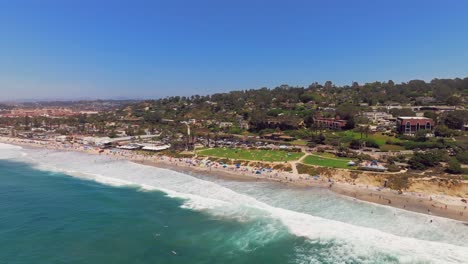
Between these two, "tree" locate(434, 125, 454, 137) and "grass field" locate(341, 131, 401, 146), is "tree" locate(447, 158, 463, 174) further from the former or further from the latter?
"tree" locate(434, 125, 454, 137)

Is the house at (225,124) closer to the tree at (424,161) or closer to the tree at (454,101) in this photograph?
the tree at (424,161)

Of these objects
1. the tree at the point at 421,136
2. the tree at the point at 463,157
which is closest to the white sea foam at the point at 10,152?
the tree at the point at 421,136

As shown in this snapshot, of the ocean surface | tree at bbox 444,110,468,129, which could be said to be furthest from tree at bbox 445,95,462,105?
the ocean surface

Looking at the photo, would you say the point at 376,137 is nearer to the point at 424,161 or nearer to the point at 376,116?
the point at 424,161

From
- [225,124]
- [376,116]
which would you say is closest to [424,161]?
[376,116]

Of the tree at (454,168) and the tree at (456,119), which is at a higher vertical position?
the tree at (456,119)

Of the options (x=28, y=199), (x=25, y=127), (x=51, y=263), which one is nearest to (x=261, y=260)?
(x=51, y=263)
